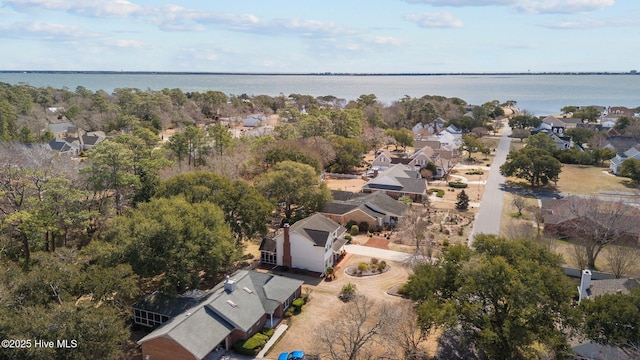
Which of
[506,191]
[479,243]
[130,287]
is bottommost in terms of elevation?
[506,191]

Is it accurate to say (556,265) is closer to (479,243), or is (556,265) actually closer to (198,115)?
(479,243)

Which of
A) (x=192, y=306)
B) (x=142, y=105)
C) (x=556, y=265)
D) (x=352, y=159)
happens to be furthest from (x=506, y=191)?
(x=142, y=105)

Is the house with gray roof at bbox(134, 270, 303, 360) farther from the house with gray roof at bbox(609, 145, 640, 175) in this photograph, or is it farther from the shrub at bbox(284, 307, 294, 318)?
the house with gray roof at bbox(609, 145, 640, 175)

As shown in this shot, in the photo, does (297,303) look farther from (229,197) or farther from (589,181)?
(589,181)

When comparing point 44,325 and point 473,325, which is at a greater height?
point 44,325

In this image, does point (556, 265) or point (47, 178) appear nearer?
point (556, 265)

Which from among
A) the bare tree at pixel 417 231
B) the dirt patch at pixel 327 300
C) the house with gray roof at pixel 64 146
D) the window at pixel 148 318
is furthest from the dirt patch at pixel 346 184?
the house with gray roof at pixel 64 146

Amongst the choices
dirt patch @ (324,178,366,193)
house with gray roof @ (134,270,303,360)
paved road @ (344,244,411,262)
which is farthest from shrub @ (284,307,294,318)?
dirt patch @ (324,178,366,193)
